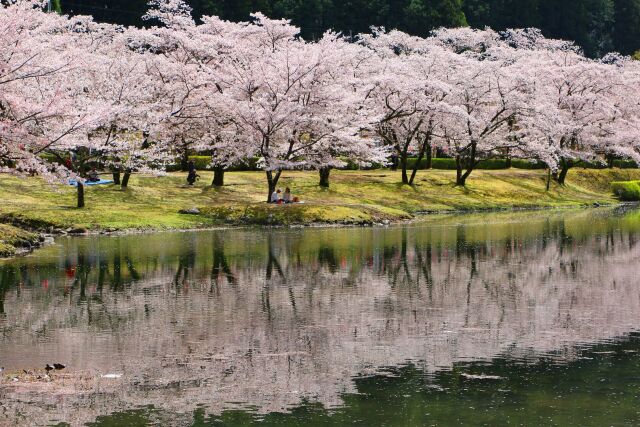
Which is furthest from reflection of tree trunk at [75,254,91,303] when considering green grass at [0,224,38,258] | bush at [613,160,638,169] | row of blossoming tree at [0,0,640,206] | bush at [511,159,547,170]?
bush at [613,160,638,169]

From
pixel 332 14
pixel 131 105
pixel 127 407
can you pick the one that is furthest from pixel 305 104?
pixel 332 14

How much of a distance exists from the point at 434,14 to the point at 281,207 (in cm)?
6741

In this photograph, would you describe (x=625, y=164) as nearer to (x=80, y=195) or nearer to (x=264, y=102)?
(x=264, y=102)

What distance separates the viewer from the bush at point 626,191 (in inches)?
2736

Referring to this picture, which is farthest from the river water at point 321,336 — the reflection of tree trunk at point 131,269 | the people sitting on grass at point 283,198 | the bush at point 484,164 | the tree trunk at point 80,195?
the bush at point 484,164

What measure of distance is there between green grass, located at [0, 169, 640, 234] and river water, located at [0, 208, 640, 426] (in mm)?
8398

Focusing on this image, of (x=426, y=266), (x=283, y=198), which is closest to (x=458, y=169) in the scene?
(x=283, y=198)

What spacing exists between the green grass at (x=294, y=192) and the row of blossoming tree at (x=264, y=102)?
1.37m

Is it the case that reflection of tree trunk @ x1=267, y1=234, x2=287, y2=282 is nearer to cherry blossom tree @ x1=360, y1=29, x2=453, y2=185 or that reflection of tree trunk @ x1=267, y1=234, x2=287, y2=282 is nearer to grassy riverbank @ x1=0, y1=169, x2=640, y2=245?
grassy riverbank @ x1=0, y1=169, x2=640, y2=245

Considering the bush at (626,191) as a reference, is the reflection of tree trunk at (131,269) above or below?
below

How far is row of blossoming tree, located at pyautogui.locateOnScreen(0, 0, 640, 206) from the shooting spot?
3584 centimetres

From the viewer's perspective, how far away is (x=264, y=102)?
46.5 m

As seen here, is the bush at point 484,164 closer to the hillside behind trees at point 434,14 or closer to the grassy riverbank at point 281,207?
the grassy riverbank at point 281,207

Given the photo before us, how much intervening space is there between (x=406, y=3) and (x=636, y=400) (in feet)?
329
